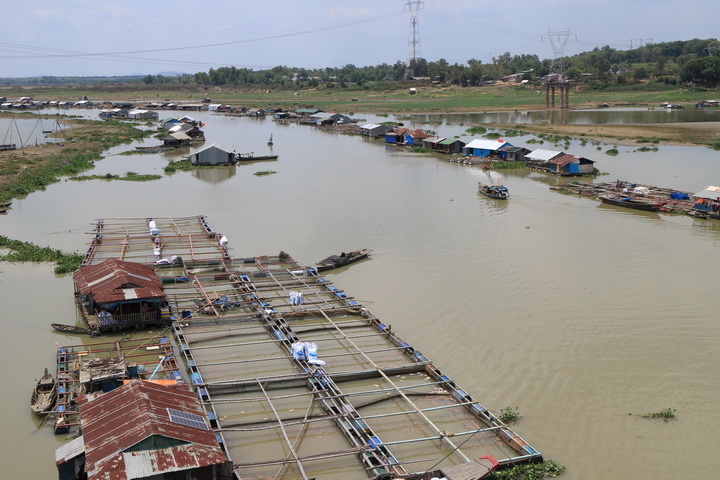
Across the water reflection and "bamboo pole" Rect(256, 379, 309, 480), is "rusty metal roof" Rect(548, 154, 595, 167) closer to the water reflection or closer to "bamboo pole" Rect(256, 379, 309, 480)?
the water reflection

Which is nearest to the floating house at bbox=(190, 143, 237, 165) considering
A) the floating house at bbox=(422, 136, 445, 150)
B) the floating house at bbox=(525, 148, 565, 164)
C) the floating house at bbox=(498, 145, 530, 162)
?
the floating house at bbox=(422, 136, 445, 150)

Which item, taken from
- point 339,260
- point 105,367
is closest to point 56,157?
point 339,260

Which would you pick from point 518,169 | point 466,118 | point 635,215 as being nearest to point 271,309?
point 635,215

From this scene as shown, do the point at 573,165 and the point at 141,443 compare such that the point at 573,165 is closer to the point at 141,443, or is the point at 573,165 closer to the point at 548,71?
the point at 141,443

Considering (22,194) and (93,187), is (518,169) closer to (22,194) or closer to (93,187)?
(93,187)

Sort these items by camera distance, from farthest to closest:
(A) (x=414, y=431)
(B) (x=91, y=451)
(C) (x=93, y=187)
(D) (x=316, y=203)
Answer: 1. (C) (x=93, y=187)
2. (D) (x=316, y=203)
3. (A) (x=414, y=431)
4. (B) (x=91, y=451)

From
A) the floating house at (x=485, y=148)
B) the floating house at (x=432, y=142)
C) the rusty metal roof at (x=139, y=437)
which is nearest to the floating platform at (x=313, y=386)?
the rusty metal roof at (x=139, y=437)
